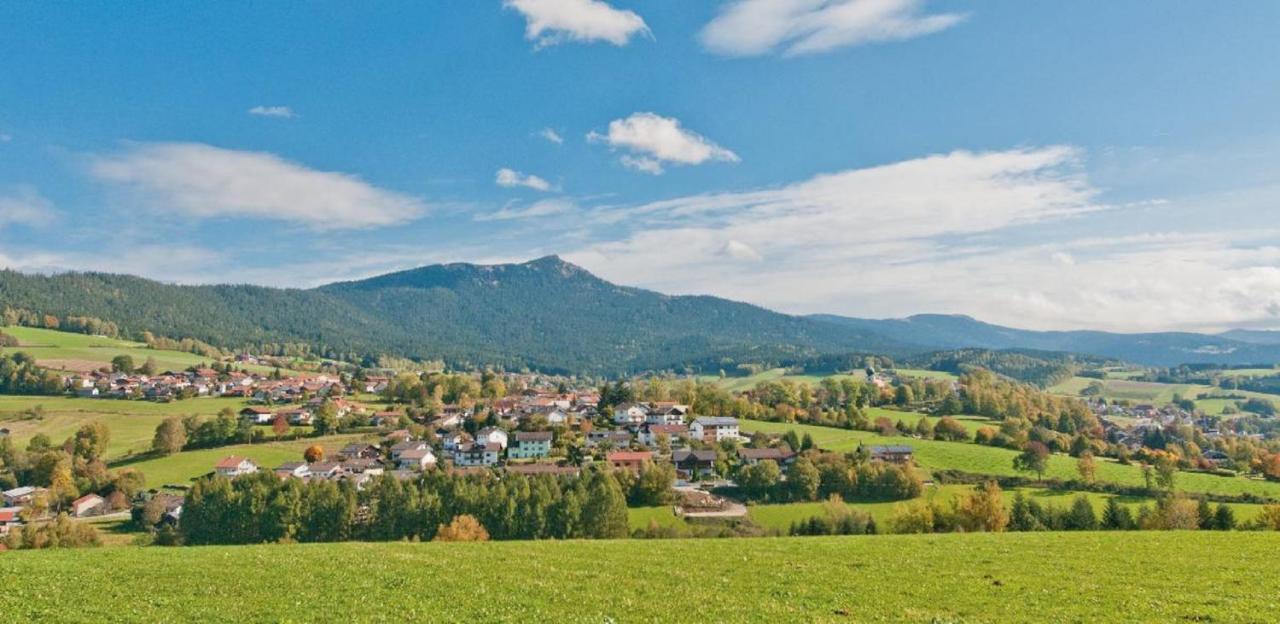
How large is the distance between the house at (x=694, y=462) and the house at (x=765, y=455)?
4.68 meters

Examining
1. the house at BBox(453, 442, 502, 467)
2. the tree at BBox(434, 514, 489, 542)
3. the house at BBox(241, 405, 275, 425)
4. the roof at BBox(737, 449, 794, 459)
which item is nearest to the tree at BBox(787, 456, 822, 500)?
the roof at BBox(737, 449, 794, 459)

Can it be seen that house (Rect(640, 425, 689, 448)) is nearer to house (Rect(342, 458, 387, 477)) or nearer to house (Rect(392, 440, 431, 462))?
house (Rect(392, 440, 431, 462))

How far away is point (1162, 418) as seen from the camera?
183 metres

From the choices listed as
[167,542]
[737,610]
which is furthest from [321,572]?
[167,542]

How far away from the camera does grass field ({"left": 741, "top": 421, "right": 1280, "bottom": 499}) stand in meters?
83.9

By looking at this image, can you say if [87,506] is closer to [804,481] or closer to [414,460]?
[414,460]

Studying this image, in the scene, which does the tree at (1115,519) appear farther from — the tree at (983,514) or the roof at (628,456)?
the roof at (628,456)

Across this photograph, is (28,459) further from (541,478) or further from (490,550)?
(490,550)

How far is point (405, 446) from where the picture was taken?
106 metres

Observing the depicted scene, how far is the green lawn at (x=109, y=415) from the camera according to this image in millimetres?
109750

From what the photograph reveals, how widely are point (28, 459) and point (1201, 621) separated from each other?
127734 millimetres

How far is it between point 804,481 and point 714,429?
41.4 m

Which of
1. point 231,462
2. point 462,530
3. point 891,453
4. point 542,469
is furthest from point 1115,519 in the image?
point 231,462

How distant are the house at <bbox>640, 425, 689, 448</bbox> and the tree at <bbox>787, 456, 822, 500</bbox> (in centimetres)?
3206
